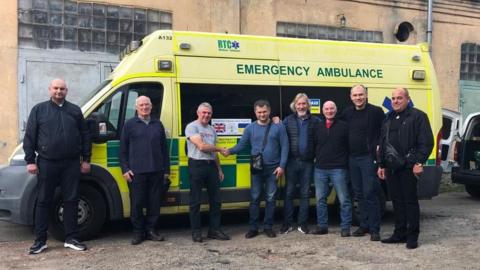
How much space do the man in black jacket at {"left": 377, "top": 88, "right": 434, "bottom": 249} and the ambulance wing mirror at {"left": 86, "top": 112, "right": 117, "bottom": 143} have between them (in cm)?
317

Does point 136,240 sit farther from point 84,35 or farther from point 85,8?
point 85,8

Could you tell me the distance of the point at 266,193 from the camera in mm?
6441

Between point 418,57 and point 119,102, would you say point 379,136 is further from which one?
point 119,102

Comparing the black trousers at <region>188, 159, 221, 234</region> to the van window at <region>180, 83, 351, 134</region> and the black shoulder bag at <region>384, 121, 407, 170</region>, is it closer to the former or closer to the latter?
the van window at <region>180, 83, 351, 134</region>

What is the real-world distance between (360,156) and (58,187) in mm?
3507

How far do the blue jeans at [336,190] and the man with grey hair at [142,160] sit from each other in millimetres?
1888

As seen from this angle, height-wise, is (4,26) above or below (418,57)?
above

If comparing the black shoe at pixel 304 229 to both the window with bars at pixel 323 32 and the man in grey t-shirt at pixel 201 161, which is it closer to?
the man in grey t-shirt at pixel 201 161

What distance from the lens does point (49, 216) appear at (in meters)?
5.88

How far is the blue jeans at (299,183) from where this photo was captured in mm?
6461

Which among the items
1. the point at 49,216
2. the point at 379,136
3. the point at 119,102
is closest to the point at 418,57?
the point at 379,136

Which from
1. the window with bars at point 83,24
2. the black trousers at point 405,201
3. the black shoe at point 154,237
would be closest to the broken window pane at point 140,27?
the window with bars at point 83,24

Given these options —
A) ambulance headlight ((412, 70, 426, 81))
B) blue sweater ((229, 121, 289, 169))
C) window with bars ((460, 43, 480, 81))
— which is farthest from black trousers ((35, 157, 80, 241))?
window with bars ((460, 43, 480, 81))

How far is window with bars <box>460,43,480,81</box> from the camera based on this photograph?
48.9 feet
